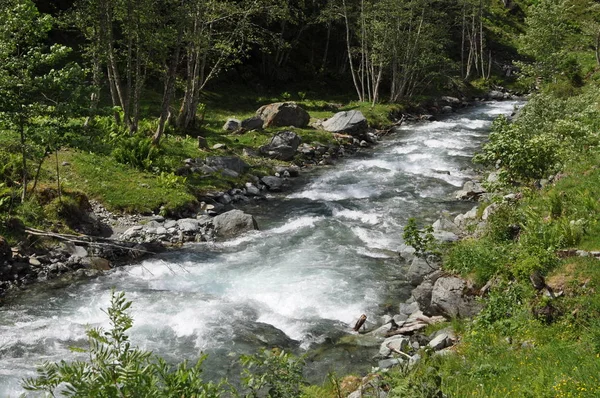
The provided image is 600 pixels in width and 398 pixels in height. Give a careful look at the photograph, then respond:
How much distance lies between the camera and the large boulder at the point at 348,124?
33.2 m

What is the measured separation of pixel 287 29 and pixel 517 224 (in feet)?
137

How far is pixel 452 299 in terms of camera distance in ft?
36.5

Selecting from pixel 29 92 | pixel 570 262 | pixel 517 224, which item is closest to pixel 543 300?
pixel 570 262

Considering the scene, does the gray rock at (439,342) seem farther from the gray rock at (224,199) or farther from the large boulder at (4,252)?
the gray rock at (224,199)

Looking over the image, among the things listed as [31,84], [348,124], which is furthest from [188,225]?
[348,124]

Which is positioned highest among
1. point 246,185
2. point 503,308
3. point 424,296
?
point 503,308

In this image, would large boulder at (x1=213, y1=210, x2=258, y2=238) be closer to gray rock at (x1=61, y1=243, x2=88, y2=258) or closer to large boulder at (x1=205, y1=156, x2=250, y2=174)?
gray rock at (x1=61, y1=243, x2=88, y2=258)

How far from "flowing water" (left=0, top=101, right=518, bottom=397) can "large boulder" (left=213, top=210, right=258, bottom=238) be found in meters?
0.45

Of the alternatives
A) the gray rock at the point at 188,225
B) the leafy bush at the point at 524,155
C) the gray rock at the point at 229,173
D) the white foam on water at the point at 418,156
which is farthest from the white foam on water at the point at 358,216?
the white foam on water at the point at 418,156

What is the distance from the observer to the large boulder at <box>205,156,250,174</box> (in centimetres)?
2329

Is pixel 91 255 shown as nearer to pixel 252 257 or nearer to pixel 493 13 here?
pixel 252 257

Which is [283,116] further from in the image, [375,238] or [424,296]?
[424,296]

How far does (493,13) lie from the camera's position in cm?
9056

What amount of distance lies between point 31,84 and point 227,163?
10681mm
